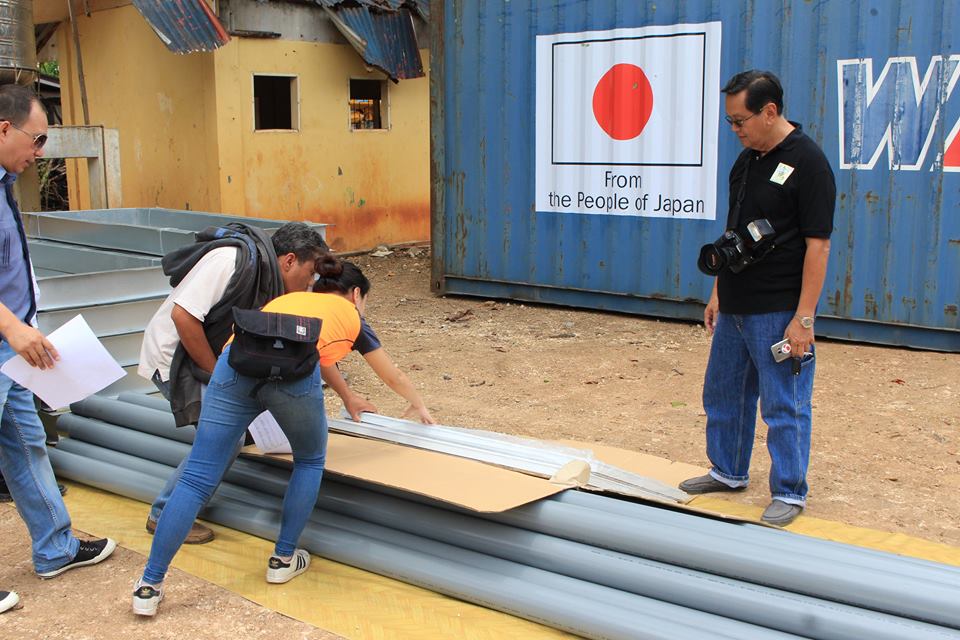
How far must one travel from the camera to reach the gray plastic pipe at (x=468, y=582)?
3117 millimetres

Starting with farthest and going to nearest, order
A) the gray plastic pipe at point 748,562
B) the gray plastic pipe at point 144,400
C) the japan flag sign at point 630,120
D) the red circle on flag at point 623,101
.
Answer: the red circle on flag at point 623,101 → the japan flag sign at point 630,120 → the gray plastic pipe at point 144,400 → the gray plastic pipe at point 748,562

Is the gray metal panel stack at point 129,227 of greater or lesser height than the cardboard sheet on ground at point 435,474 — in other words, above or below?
above

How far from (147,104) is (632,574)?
34.6 ft

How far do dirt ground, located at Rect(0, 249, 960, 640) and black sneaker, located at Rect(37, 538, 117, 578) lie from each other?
3 cm

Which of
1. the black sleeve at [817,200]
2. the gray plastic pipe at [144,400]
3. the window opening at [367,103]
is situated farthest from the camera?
the window opening at [367,103]

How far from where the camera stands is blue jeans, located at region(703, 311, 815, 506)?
408 centimetres

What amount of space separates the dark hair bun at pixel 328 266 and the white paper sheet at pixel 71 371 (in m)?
0.80

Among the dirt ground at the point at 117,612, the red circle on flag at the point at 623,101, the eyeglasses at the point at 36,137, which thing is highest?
the red circle on flag at the point at 623,101

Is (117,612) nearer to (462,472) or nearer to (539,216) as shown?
(462,472)

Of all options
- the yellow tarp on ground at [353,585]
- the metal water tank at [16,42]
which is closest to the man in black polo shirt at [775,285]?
the yellow tarp on ground at [353,585]

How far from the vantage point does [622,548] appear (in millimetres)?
3340

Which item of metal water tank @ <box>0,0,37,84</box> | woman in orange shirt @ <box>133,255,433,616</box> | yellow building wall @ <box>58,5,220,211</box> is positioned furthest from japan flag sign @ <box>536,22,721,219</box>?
woman in orange shirt @ <box>133,255,433,616</box>

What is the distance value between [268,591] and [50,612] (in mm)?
754

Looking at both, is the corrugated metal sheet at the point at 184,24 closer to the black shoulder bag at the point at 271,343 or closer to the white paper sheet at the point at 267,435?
the white paper sheet at the point at 267,435
